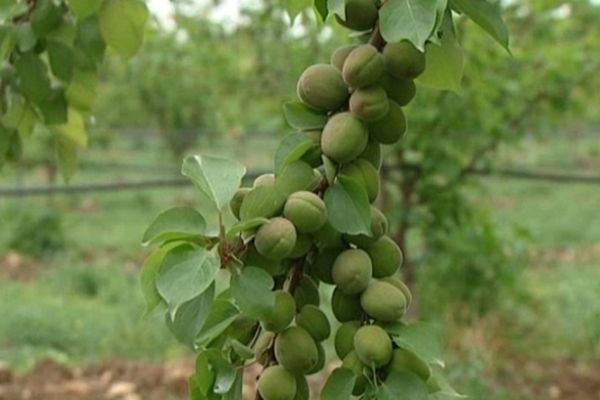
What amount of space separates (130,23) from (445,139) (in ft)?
9.28

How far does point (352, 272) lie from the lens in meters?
0.91

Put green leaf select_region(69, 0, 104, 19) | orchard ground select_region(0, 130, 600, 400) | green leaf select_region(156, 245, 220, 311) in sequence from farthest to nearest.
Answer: orchard ground select_region(0, 130, 600, 400)
green leaf select_region(69, 0, 104, 19)
green leaf select_region(156, 245, 220, 311)

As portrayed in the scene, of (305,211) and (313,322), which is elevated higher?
(305,211)

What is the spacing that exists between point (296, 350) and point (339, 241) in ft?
0.36

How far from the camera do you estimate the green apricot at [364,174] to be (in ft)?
3.12

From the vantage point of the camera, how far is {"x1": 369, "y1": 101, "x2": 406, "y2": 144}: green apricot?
38.2 inches

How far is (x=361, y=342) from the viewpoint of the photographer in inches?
35.4

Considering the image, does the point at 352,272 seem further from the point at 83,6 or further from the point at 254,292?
the point at 83,6

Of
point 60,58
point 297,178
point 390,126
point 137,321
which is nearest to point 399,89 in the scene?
point 390,126

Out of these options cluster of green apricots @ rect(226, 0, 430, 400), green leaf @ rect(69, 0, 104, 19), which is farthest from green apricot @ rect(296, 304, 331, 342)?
green leaf @ rect(69, 0, 104, 19)

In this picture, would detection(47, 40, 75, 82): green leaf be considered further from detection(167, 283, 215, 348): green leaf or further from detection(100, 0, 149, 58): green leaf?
detection(167, 283, 215, 348): green leaf

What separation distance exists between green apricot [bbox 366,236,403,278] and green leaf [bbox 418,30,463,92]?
0.59ft

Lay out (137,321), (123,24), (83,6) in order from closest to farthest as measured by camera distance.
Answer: (83,6) → (123,24) → (137,321)

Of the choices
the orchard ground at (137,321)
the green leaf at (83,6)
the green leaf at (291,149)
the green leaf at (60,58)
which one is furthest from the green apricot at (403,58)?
the green leaf at (60,58)
